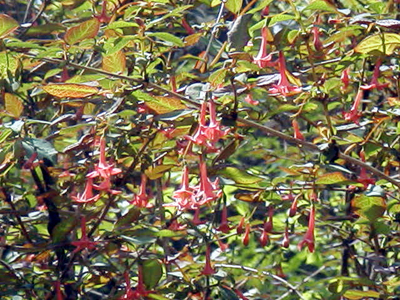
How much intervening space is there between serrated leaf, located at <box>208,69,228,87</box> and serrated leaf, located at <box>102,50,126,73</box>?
0.74 ft

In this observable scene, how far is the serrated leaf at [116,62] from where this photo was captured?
71.1 inches

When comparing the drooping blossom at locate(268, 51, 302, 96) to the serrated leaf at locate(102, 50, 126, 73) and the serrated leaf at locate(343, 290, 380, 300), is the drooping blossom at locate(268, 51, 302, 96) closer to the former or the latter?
the serrated leaf at locate(102, 50, 126, 73)

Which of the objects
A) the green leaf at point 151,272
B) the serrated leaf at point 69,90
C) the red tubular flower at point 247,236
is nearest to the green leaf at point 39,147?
the serrated leaf at point 69,90

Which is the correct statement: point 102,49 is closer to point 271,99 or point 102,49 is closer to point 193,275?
point 271,99

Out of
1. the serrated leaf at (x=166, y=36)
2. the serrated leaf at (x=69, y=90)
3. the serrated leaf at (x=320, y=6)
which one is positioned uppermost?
the serrated leaf at (x=320, y=6)

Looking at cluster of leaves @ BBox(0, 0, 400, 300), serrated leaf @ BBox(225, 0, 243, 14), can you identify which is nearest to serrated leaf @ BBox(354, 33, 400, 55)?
cluster of leaves @ BBox(0, 0, 400, 300)

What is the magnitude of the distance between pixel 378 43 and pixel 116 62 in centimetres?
62

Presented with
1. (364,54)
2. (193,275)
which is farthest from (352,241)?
(364,54)

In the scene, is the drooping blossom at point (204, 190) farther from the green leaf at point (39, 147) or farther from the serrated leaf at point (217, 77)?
the green leaf at point (39, 147)

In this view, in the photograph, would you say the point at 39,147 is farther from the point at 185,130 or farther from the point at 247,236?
the point at 247,236

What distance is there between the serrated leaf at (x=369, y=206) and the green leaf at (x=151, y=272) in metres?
0.57

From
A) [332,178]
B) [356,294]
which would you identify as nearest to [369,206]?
[332,178]

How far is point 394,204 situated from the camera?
205 cm

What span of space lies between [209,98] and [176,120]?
0.64 ft
